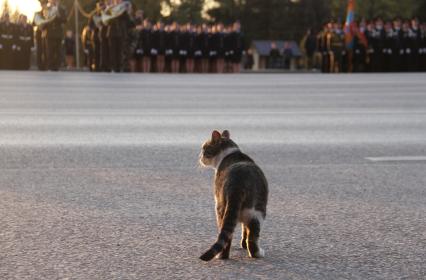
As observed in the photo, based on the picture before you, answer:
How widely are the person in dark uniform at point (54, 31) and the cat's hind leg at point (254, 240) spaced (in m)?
25.9

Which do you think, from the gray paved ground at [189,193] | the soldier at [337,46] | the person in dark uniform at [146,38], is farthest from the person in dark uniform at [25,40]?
the gray paved ground at [189,193]

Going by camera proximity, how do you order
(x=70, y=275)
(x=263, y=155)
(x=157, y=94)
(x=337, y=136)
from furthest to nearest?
(x=157, y=94) < (x=337, y=136) < (x=263, y=155) < (x=70, y=275)

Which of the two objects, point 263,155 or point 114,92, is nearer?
point 263,155

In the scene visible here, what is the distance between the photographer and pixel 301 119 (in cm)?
1285

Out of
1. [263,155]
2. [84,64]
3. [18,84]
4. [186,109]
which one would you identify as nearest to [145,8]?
[84,64]

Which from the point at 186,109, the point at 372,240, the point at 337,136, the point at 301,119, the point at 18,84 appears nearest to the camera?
the point at 372,240

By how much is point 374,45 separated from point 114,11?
535 inches

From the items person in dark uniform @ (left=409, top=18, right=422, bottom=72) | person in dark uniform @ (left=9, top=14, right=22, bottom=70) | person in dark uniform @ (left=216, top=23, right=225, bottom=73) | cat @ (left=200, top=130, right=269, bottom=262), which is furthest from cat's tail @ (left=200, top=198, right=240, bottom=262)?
person in dark uniform @ (left=409, top=18, right=422, bottom=72)

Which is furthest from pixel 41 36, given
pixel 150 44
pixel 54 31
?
pixel 150 44

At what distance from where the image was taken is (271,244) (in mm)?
4992

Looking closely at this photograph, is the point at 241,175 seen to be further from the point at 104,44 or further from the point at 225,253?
the point at 104,44

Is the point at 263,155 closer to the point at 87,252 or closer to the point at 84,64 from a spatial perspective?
the point at 87,252

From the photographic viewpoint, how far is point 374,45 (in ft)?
125

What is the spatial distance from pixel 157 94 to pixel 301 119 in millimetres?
5990
